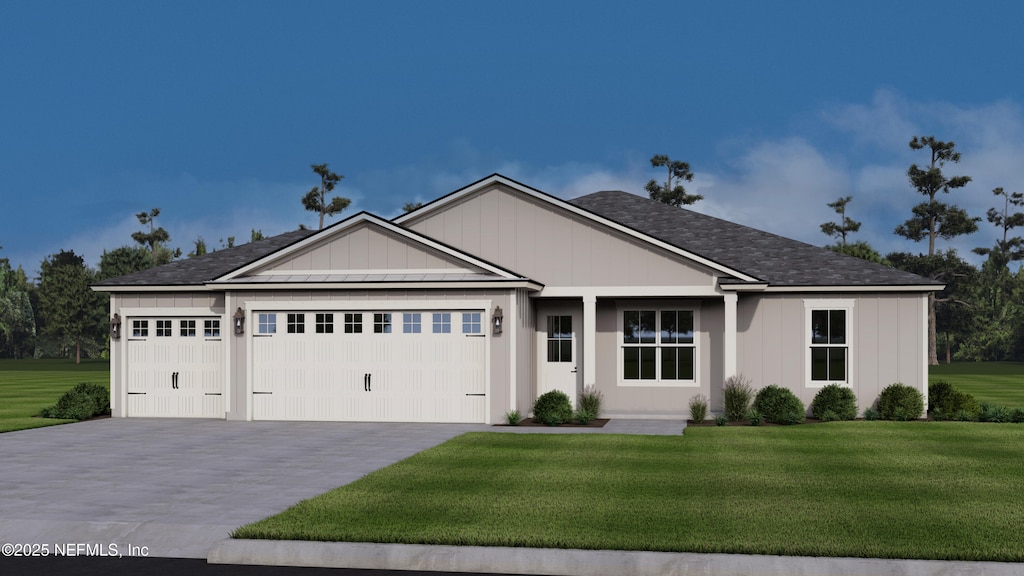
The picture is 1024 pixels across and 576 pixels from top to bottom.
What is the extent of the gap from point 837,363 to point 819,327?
978mm

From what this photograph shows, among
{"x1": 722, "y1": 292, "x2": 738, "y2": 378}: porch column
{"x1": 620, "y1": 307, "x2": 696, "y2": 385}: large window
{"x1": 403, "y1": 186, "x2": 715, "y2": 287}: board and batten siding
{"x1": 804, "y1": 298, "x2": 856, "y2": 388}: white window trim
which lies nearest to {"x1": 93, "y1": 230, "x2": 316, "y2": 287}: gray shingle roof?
{"x1": 403, "y1": 186, "x2": 715, "y2": 287}: board and batten siding

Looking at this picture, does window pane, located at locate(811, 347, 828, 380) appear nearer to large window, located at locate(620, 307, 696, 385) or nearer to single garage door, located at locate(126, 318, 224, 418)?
large window, located at locate(620, 307, 696, 385)

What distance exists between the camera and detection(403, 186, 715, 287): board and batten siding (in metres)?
22.5

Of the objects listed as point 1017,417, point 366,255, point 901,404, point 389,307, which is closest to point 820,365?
point 901,404

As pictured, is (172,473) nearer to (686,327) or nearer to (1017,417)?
(686,327)

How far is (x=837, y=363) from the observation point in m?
23.0

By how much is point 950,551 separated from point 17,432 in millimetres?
17935

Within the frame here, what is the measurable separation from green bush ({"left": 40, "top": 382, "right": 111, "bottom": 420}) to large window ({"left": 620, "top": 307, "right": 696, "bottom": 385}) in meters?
13.0

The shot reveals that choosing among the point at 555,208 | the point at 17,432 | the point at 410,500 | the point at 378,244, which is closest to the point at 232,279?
the point at 378,244

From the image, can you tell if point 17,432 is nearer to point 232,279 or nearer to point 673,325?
point 232,279

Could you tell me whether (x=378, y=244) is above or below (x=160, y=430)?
above

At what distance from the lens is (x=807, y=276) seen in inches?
922

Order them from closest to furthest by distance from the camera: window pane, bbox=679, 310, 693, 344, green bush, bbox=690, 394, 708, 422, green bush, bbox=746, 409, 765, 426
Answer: green bush, bbox=746, 409, 765, 426 → green bush, bbox=690, 394, 708, 422 → window pane, bbox=679, 310, 693, 344

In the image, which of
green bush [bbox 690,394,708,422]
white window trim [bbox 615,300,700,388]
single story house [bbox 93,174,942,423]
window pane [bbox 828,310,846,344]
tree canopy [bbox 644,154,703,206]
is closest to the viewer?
single story house [bbox 93,174,942,423]
